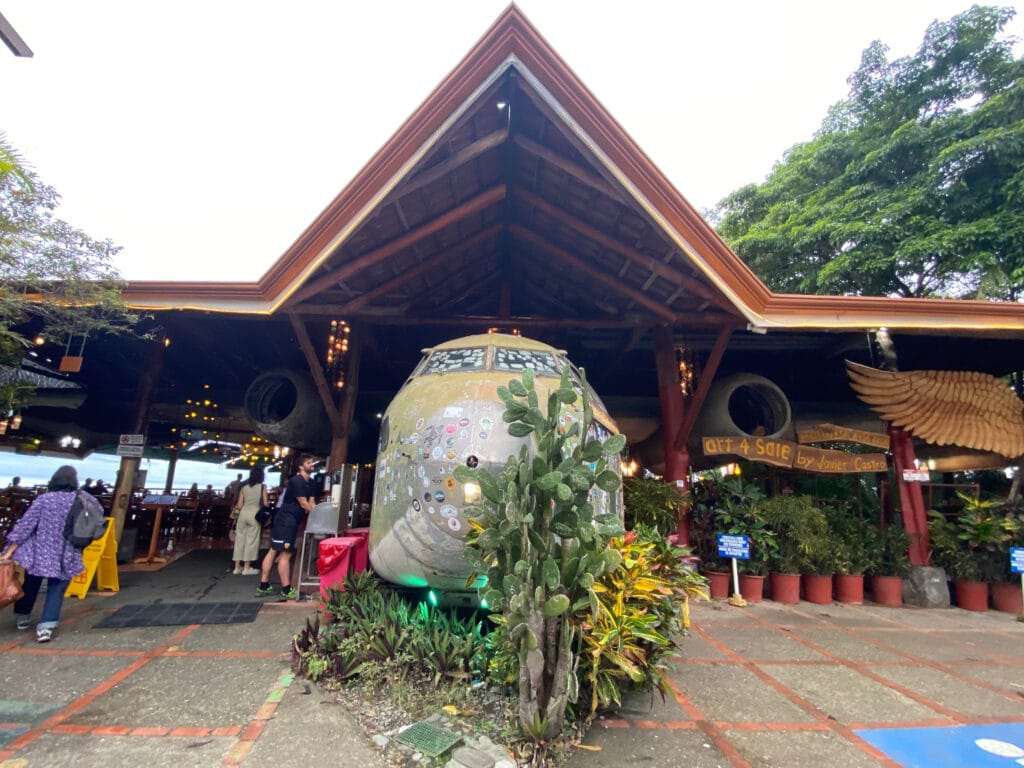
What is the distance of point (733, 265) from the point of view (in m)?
6.70

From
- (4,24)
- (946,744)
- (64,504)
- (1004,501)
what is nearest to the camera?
(946,744)

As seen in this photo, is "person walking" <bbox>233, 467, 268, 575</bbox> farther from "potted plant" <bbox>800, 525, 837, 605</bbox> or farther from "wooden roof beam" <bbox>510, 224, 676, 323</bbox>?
"potted plant" <bbox>800, 525, 837, 605</bbox>

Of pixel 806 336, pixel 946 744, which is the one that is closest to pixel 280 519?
pixel 946 744

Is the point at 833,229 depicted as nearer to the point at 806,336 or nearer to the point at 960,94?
the point at 960,94

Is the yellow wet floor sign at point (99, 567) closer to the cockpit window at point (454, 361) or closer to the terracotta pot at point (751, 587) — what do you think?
the cockpit window at point (454, 361)

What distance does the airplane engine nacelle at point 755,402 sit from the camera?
A: 8.93 meters

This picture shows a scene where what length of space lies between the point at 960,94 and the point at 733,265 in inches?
679

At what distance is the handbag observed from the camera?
4.18 metres

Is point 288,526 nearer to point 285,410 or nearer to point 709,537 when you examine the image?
point 285,410

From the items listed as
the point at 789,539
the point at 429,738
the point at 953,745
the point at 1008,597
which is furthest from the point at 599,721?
the point at 1008,597

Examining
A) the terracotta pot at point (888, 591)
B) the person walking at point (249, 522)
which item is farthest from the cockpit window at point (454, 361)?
the terracotta pot at point (888, 591)

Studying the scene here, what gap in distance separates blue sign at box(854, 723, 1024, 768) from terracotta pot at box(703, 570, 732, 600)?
3.99 metres

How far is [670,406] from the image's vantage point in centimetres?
855

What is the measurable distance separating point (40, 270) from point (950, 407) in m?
13.9
